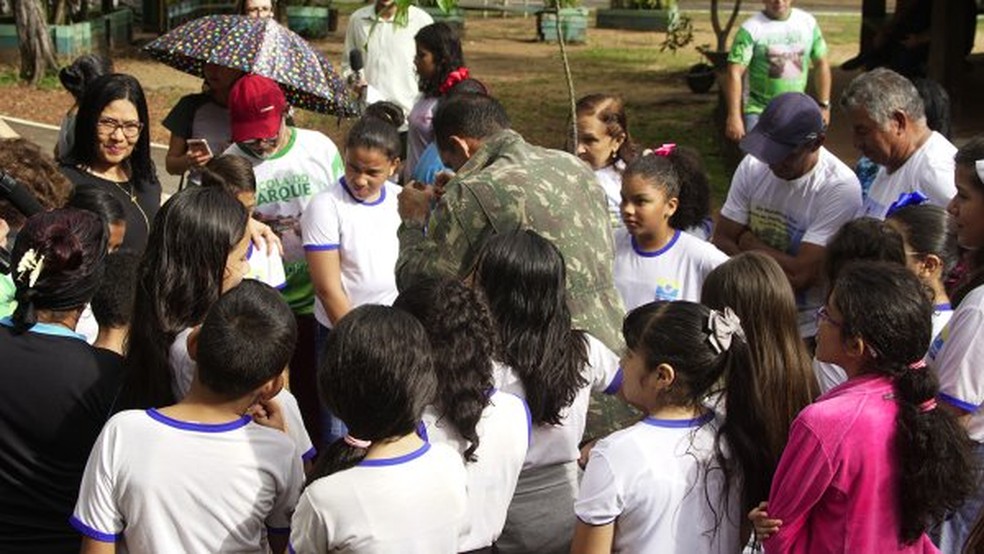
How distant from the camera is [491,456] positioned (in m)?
3.76

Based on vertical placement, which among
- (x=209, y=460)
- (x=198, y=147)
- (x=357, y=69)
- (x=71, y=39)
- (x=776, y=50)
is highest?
(x=776, y=50)

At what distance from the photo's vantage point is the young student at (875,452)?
3633 millimetres

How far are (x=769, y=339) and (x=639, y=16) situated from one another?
2238cm

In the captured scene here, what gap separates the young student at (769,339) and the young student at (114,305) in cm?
180

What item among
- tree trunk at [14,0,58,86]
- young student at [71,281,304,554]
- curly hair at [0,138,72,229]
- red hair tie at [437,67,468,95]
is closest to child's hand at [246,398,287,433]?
young student at [71,281,304,554]

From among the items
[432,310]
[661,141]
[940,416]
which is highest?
[432,310]

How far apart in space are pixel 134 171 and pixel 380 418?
10.6 feet

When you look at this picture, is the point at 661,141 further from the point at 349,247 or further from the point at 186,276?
the point at 186,276

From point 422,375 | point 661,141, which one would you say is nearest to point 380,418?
point 422,375

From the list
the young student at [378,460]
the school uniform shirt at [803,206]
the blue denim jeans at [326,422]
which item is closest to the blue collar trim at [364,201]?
the blue denim jeans at [326,422]

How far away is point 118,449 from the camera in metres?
3.42

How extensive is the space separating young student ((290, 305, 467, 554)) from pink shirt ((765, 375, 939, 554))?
0.89 metres

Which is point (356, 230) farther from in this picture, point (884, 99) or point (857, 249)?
point (884, 99)

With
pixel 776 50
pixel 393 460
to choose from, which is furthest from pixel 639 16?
pixel 393 460
